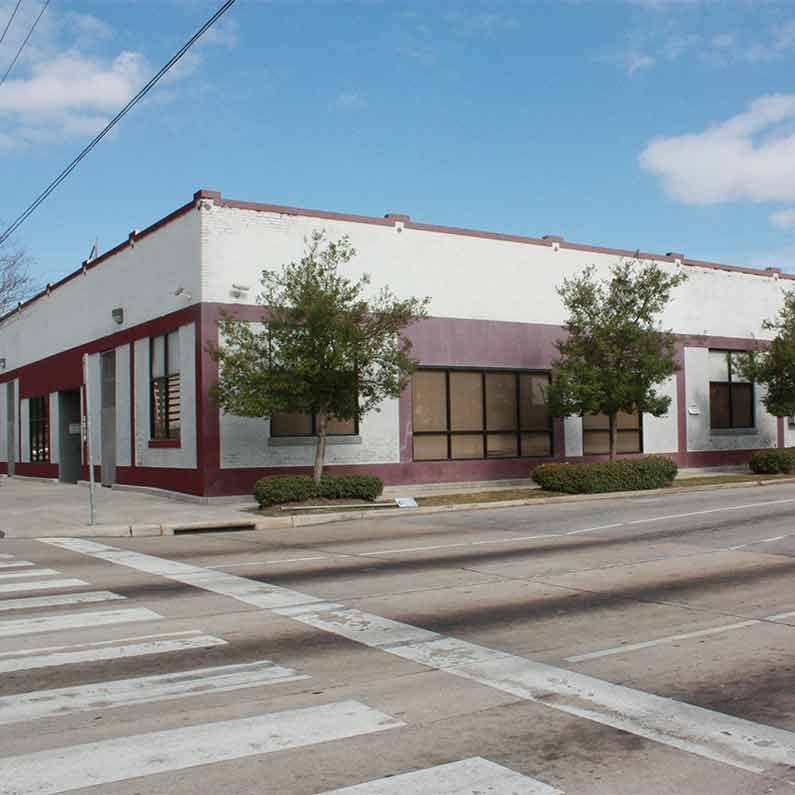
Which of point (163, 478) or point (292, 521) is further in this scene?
point (163, 478)

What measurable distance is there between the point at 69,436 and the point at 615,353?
21.1 meters

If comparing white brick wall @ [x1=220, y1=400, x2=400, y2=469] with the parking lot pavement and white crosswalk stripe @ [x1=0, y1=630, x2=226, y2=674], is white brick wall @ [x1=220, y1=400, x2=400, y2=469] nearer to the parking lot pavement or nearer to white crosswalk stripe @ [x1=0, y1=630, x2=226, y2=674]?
the parking lot pavement

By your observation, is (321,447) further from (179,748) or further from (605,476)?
(179,748)

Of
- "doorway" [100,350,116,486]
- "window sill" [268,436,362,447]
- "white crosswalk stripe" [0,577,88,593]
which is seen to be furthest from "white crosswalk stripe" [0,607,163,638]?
"doorway" [100,350,116,486]

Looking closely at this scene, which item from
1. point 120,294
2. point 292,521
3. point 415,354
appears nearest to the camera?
point 292,521

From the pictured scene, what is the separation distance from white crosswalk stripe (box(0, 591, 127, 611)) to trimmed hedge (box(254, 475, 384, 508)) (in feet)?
32.5

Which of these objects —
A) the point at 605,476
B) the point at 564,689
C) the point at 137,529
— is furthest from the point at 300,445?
the point at 564,689

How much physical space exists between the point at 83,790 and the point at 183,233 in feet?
69.1

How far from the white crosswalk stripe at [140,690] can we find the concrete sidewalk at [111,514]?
11453 millimetres

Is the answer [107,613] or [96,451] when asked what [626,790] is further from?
[96,451]

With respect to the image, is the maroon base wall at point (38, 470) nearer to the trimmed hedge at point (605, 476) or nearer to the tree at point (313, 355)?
the tree at point (313, 355)

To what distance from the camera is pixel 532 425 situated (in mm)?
28703

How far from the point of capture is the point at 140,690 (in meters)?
6.58

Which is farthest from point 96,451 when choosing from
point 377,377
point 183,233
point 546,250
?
point 546,250
